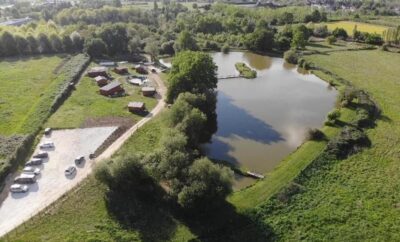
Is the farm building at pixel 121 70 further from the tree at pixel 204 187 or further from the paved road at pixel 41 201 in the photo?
the tree at pixel 204 187

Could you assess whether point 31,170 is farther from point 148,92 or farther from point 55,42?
point 55,42

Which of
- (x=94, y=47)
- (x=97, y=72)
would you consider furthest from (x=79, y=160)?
(x=94, y=47)

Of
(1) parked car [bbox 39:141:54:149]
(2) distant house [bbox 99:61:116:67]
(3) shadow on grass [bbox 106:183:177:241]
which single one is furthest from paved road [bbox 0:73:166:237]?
(2) distant house [bbox 99:61:116:67]

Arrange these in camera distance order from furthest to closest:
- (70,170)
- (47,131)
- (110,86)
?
(110,86) < (47,131) < (70,170)

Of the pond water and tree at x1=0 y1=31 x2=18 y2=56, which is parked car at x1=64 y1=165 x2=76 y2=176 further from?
tree at x1=0 y1=31 x2=18 y2=56

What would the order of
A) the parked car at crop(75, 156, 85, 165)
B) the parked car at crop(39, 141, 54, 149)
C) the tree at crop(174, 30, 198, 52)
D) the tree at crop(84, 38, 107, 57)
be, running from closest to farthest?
the parked car at crop(75, 156, 85, 165) → the parked car at crop(39, 141, 54, 149) → the tree at crop(84, 38, 107, 57) → the tree at crop(174, 30, 198, 52)

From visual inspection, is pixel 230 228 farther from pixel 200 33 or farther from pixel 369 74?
pixel 200 33

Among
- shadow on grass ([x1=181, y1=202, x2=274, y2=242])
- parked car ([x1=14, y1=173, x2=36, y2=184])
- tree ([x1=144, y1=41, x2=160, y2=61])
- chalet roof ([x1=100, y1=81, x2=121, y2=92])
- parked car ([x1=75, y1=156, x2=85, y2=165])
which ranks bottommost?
shadow on grass ([x1=181, y1=202, x2=274, y2=242])
